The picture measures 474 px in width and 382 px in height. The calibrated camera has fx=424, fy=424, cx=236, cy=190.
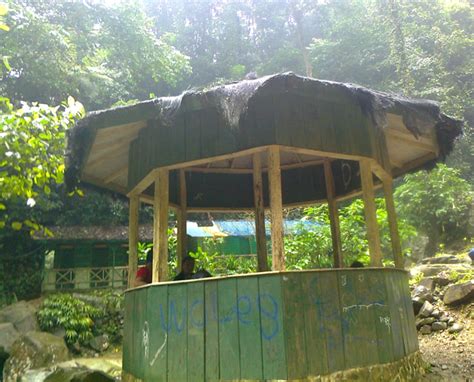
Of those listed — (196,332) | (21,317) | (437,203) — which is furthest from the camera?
(437,203)

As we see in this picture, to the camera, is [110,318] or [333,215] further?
[110,318]

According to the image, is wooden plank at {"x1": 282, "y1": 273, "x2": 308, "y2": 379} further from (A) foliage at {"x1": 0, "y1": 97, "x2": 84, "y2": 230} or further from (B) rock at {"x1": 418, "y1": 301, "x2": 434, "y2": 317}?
(B) rock at {"x1": 418, "y1": 301, "x2": 434, "y2": 317}

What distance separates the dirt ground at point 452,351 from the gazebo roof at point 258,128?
10.1ft

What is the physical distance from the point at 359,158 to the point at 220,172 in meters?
3.61

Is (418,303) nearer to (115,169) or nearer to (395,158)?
(395,158)

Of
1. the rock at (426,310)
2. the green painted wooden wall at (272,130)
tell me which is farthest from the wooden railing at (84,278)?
the green painted wooden wall at (272,130)

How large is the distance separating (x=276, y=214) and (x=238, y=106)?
1328mm

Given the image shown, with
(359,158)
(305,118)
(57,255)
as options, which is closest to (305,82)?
(305,118)

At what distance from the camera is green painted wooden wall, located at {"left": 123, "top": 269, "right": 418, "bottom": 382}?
4.41 meters

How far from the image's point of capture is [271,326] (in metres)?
4.43

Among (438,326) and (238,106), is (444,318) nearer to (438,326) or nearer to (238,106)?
(438,326)

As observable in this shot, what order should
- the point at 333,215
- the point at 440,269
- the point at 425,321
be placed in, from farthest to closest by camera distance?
the point at 440,269 < the point at 425,321 < the point at 333,215

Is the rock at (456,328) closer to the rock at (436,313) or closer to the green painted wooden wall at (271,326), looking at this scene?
the rock at (436,313)

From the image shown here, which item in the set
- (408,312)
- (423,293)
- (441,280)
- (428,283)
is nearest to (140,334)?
(408,312)
